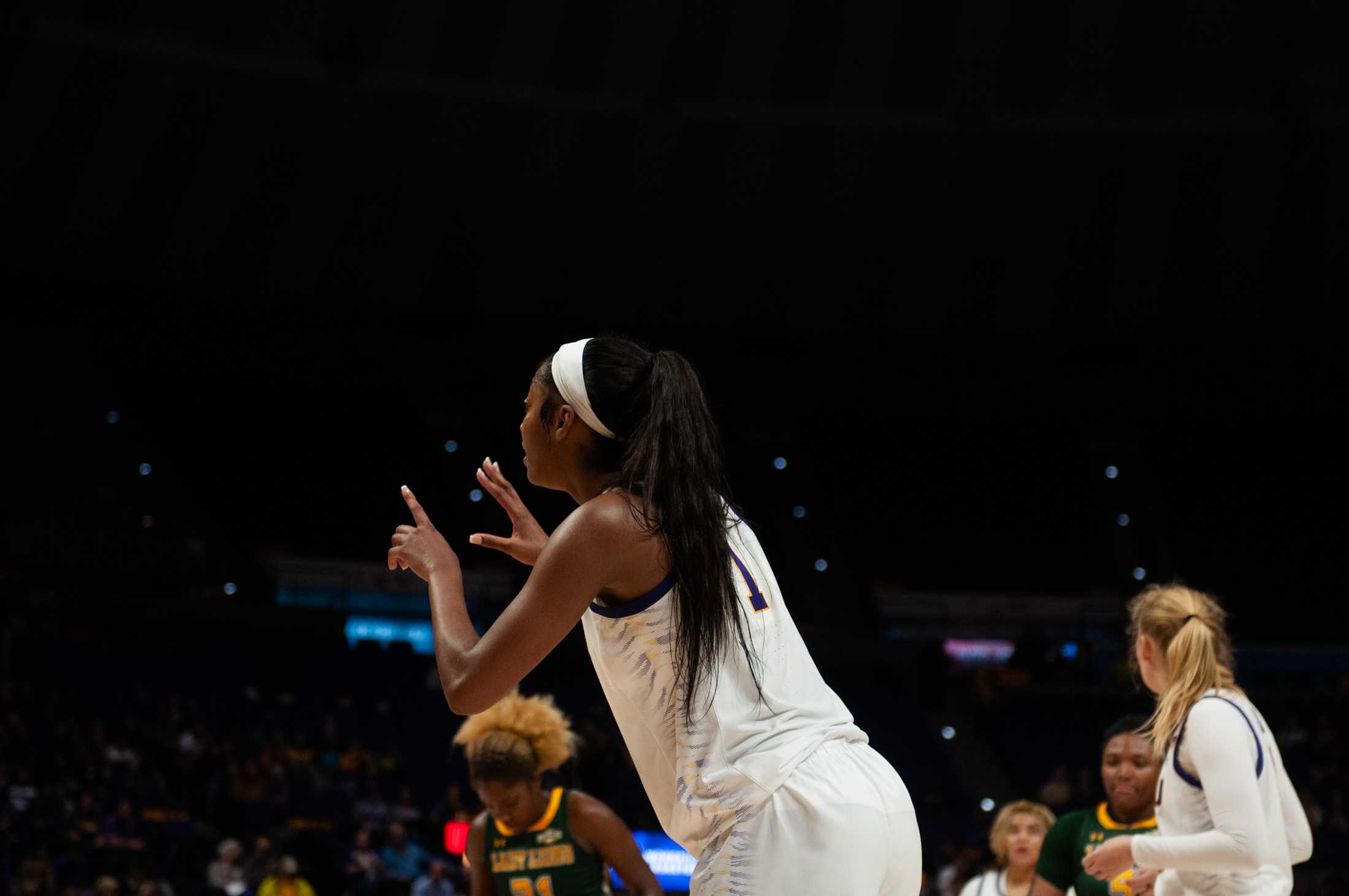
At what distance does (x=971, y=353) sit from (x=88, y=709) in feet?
41.3

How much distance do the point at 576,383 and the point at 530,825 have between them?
115 inches

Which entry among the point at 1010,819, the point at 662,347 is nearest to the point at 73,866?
the point at 662,347

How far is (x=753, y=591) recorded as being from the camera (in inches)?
97.2

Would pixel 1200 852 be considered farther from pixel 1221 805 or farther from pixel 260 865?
pixel 260 865

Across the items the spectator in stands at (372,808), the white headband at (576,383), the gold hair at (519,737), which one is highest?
the spectator in stands at (372,808)

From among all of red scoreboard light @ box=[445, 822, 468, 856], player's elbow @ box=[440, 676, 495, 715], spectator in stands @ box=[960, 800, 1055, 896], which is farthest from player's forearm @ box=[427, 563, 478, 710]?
red scoreboard light @ box=[445, 822, 468, 856]

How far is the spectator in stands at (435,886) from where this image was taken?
1213 centimetres

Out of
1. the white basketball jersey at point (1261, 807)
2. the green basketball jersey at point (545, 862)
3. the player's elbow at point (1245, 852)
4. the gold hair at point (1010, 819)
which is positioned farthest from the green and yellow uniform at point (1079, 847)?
the green basketball jersey at point (545, 862)

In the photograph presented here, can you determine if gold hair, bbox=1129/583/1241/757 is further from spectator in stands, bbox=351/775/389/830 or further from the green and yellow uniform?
spectator in stands, bbox=351/775/389/830

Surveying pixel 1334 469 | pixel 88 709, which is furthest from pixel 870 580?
pixel 88 709

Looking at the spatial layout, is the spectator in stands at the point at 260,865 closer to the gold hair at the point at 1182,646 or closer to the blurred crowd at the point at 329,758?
the blurred crowd at the point at 329,758

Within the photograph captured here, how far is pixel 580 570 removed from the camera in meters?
2.29

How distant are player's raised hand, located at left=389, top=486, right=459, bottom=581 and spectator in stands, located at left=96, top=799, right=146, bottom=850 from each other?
12.2m

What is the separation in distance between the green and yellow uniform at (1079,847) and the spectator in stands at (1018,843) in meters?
1.12
